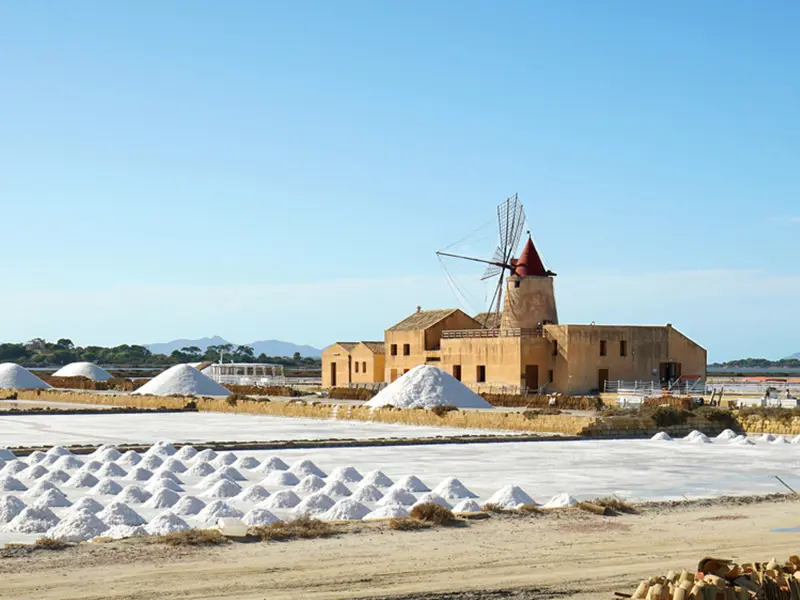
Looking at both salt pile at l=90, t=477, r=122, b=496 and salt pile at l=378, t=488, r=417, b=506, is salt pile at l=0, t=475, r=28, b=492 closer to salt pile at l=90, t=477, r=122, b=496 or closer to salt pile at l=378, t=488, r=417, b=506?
salt pile at l=90, t=477, r=122, b=496

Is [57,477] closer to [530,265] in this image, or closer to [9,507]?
[9,507]

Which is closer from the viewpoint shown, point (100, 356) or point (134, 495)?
point (134, 495)

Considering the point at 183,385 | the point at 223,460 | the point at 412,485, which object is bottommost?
the point at 412,485

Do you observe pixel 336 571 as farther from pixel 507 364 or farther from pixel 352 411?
pixel 507 364

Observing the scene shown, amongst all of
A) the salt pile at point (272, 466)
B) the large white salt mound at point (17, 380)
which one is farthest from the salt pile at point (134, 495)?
the large white salt mound at point (17, 380)

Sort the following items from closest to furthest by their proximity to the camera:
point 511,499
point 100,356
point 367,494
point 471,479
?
point 511,499 → point 367,494 → point 471,479 → point 100,356

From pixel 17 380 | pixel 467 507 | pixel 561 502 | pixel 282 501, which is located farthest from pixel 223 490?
pixel 17 380

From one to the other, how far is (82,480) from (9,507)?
244 centimetres

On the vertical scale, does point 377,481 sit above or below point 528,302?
below

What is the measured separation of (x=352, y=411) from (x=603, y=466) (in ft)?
Answer: 40.3

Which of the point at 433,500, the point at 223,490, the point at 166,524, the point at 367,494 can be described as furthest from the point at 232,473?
the point at 166,524

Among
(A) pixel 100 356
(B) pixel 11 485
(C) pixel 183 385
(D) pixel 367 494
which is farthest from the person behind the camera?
(A) pixel 100 356

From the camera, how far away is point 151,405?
33312mm

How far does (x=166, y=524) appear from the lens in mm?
8688
